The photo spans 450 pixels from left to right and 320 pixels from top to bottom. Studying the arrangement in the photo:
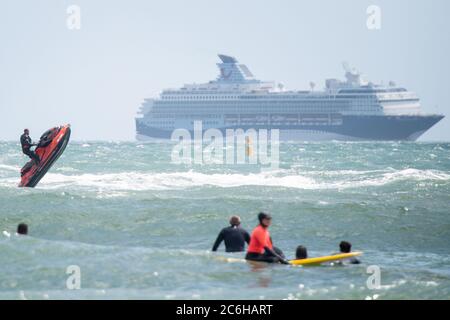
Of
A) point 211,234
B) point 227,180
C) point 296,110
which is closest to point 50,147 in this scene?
point 211,234

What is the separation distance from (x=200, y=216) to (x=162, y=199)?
11.0ft

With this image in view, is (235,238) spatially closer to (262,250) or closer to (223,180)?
(262,250)

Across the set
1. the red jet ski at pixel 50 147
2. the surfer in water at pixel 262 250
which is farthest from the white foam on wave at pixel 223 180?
the surfer in water at pixel 262 250

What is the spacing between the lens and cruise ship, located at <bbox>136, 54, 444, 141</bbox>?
12694 centimetres

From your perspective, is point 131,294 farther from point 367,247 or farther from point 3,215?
point 3,215

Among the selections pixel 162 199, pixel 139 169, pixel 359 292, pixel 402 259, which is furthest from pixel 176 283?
pixel 139 169

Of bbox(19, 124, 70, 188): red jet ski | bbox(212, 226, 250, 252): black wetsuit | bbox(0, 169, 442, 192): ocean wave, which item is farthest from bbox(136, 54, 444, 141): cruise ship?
bbox(212, 226, 250, 252): black wetsuit

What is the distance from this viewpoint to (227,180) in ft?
130

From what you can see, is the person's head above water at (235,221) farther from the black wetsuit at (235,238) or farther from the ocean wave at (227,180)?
the ocean wave at (227,180)

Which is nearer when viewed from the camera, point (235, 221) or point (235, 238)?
point (235, 221)

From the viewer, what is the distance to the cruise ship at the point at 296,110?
4998 inches

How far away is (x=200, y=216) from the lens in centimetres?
2361

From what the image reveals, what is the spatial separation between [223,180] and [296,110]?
89817mm

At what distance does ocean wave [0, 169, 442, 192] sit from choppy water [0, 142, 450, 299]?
0.07 metres
